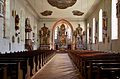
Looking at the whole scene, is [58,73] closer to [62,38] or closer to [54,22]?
[54,22]

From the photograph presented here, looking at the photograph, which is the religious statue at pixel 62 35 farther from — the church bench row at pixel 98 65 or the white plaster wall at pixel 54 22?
the church bench row at pixel 98 65

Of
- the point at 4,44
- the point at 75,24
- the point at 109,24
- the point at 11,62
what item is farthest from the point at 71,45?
the point at 11,62

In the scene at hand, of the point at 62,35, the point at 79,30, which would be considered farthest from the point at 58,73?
the point at 62,35

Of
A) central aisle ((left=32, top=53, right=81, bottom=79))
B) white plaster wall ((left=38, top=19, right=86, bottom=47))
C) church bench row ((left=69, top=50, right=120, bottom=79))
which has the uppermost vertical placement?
white plaster wall ((left=38, top=19, right=86, bottom=47))

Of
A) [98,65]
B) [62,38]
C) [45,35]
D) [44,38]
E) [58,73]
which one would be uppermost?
[45,35]

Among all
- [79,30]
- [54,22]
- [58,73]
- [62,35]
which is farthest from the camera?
[62,35]

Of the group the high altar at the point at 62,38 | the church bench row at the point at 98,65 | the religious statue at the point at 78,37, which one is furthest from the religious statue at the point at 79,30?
the church bench row at the point at 98,65

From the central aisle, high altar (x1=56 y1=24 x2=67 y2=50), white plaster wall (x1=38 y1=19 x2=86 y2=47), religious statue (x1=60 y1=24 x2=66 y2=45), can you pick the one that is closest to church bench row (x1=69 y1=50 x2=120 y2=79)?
the central aisle

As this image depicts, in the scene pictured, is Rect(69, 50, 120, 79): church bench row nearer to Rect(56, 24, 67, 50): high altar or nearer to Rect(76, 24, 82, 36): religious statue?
Rect(76, 24, 82, 36): religious statue

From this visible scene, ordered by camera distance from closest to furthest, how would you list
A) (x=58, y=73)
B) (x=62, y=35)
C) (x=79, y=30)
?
(x=58, y=73), (x=79, y=30), (x=62, y=35)

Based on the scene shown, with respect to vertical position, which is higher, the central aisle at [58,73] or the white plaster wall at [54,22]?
the white plaster wall at [54,22]

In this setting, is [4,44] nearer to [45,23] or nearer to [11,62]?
[11,62]

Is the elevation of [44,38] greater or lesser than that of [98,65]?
greater

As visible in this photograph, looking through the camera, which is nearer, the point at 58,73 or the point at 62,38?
the point at 58,73
